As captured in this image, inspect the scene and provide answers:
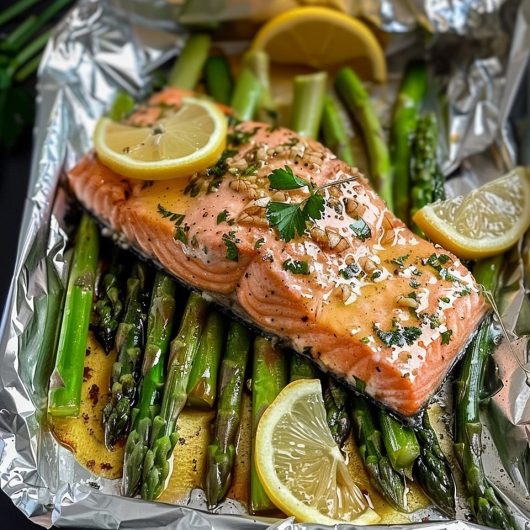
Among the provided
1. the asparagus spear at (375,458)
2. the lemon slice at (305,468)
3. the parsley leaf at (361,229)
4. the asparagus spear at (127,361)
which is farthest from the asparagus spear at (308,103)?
the lemon slice at (305,468)

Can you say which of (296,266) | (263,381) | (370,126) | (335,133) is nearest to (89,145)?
(335,133)

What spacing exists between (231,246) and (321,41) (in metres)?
2.27

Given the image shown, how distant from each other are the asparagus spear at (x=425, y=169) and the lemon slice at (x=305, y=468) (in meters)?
1.47

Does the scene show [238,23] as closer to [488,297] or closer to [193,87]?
[193,87]

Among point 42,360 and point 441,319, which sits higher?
point 441,319

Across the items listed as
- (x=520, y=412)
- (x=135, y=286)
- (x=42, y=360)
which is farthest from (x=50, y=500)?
(x=520, y=412)

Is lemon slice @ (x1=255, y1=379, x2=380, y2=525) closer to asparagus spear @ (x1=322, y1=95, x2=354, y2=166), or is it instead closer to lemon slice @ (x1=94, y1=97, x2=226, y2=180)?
lemon slice @ (x1=94, y1=97, x2=226, y2=180)

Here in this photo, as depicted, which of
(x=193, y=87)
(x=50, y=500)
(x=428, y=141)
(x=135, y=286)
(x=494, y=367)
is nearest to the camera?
(x=50, y=500)

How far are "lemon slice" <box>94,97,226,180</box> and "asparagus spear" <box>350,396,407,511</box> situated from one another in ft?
5.02

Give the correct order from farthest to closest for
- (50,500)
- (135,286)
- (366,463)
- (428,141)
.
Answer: (428,141) → (135,286) → (366,463) → (50,500)

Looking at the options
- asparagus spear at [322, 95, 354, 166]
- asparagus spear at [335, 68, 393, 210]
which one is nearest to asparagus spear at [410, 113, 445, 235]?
asparagus spear at [335, 68, 393, 210]

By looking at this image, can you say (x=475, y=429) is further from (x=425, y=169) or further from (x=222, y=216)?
(x=425, y=169)

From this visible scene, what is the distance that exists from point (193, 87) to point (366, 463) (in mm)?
3027

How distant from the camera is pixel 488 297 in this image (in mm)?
3762
